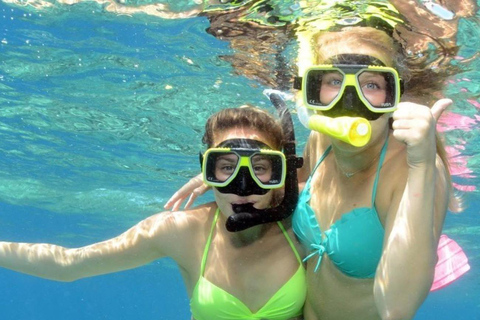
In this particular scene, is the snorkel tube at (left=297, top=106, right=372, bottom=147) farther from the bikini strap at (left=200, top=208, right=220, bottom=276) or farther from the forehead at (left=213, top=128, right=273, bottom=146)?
the bikini strap at (left=200, top=208, right=220, bottom=276)

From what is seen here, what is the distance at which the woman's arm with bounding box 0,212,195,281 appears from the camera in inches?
229

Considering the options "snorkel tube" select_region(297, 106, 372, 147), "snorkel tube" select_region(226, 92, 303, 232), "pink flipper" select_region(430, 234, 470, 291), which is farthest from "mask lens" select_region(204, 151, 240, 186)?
"pink flipper" select_region(430, 234, 470, 291)

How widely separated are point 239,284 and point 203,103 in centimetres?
884

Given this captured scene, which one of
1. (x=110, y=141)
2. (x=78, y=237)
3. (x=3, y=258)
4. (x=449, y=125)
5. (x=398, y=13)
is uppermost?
(x=398, y=13)

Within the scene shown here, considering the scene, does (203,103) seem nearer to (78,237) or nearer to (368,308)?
(368,308)

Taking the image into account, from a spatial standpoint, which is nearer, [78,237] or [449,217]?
[449,217]

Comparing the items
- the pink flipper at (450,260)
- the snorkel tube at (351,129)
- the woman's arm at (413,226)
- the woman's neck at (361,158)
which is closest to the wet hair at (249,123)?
the woman's neck at (361,158)

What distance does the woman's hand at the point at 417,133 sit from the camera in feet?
11.9

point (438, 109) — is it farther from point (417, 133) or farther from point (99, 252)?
point (99, 252)

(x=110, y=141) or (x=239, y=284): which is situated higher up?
(x=239, y=284)

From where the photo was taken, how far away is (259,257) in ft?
19.3

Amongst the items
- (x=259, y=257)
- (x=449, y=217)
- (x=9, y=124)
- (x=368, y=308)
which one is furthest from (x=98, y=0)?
(x=449, y=217)

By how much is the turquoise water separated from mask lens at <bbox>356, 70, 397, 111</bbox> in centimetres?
419

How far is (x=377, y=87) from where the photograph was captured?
448cm
